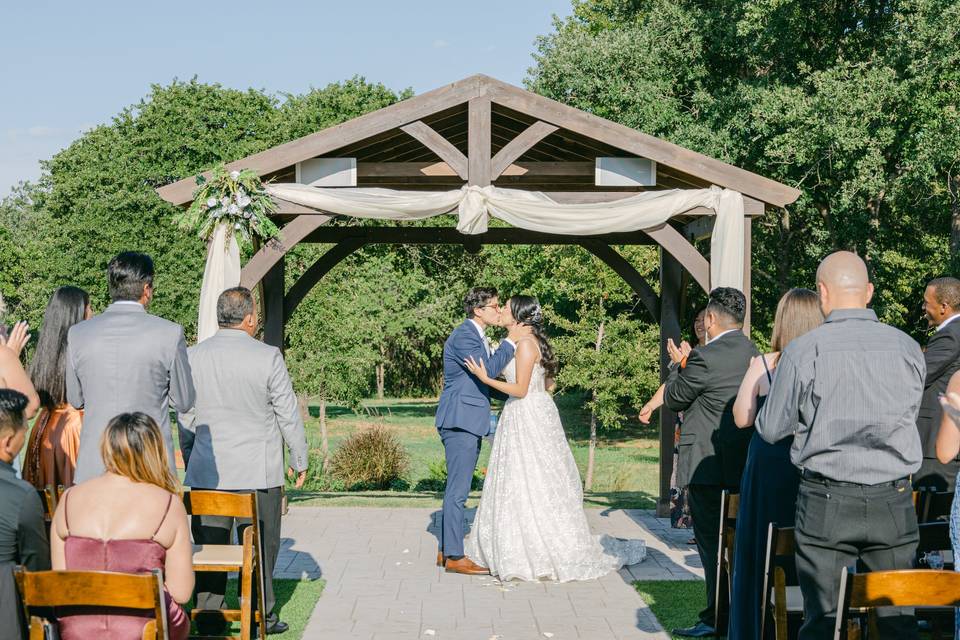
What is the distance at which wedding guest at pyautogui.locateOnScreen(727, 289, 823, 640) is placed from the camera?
466cm

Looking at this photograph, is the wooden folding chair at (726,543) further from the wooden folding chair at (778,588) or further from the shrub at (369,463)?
the shrub at (369,463)

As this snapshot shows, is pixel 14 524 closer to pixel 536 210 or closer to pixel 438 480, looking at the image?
pixel 536 210

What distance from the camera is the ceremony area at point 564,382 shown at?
3.89 m

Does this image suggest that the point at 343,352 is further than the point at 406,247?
No

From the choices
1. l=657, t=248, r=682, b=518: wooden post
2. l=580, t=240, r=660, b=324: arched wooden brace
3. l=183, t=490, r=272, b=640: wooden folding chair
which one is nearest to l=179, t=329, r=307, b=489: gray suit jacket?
l=183, t=490, r=272, b=640: wooden folding chair

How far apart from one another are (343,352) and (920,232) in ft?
39.3

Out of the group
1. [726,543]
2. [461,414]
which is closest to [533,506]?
[461,414]

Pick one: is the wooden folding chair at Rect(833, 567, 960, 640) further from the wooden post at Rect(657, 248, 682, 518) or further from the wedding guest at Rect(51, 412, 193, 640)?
the wooden post at Rect(657, 248, 682, 518)

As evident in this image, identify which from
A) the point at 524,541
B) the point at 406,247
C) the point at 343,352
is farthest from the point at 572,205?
the point at 406,247

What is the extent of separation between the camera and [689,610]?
21.1 ft

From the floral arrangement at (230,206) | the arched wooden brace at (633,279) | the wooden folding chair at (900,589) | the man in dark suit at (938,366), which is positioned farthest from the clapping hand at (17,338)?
the arched wooden brace at (633,279)

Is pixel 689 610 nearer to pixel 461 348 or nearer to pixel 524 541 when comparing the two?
pixel 524 541

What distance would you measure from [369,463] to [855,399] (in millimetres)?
10169

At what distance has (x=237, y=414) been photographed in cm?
550
